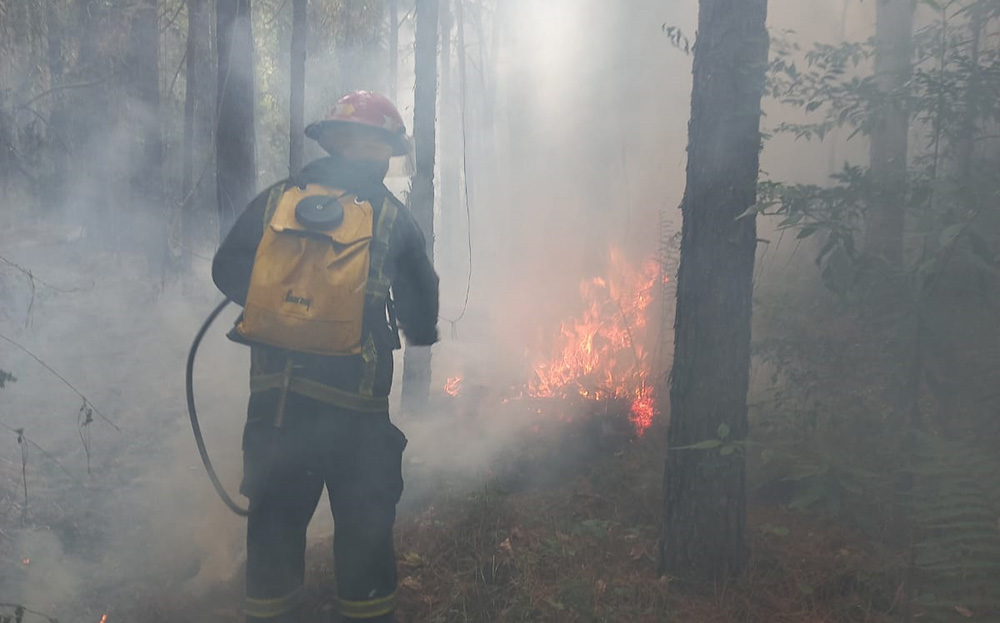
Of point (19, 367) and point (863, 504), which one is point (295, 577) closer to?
point (863, 504)

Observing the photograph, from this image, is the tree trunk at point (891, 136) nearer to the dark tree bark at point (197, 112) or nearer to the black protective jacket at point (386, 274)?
the black protective jacket at point (386, 274)

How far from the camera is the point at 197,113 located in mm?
17203

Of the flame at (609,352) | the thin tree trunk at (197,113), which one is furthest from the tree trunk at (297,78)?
the flame at (609,352)

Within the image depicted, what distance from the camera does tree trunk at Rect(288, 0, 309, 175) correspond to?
39.0ft

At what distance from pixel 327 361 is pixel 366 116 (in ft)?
3.98

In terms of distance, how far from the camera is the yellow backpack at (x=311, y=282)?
3420 mm

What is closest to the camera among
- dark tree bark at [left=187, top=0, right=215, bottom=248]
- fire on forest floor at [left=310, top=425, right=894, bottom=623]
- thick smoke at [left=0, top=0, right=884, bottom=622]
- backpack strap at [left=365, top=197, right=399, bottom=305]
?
backpack strap at [left=365, top=197, right=399, bottom=305]

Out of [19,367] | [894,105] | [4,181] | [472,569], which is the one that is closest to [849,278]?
[894,105]

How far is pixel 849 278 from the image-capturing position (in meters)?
3.42

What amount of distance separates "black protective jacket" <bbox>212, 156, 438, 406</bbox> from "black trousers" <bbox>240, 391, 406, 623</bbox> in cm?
16

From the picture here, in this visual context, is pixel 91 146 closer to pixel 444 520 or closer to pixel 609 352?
pixel 609 352

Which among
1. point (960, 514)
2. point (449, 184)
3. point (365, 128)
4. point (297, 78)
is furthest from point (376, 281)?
point (449, 184)

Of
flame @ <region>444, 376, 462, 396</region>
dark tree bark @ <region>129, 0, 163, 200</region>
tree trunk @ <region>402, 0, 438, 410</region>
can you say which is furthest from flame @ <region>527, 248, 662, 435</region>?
dark tree bark @ <region>129, 0, 163, 200</region>

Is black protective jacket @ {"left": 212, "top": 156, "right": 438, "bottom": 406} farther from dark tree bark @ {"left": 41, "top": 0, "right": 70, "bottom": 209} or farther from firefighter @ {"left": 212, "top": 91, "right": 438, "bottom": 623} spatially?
dark tree bark @ {"left": 41, "top": 0, "right": 70, "bottom": 209}
